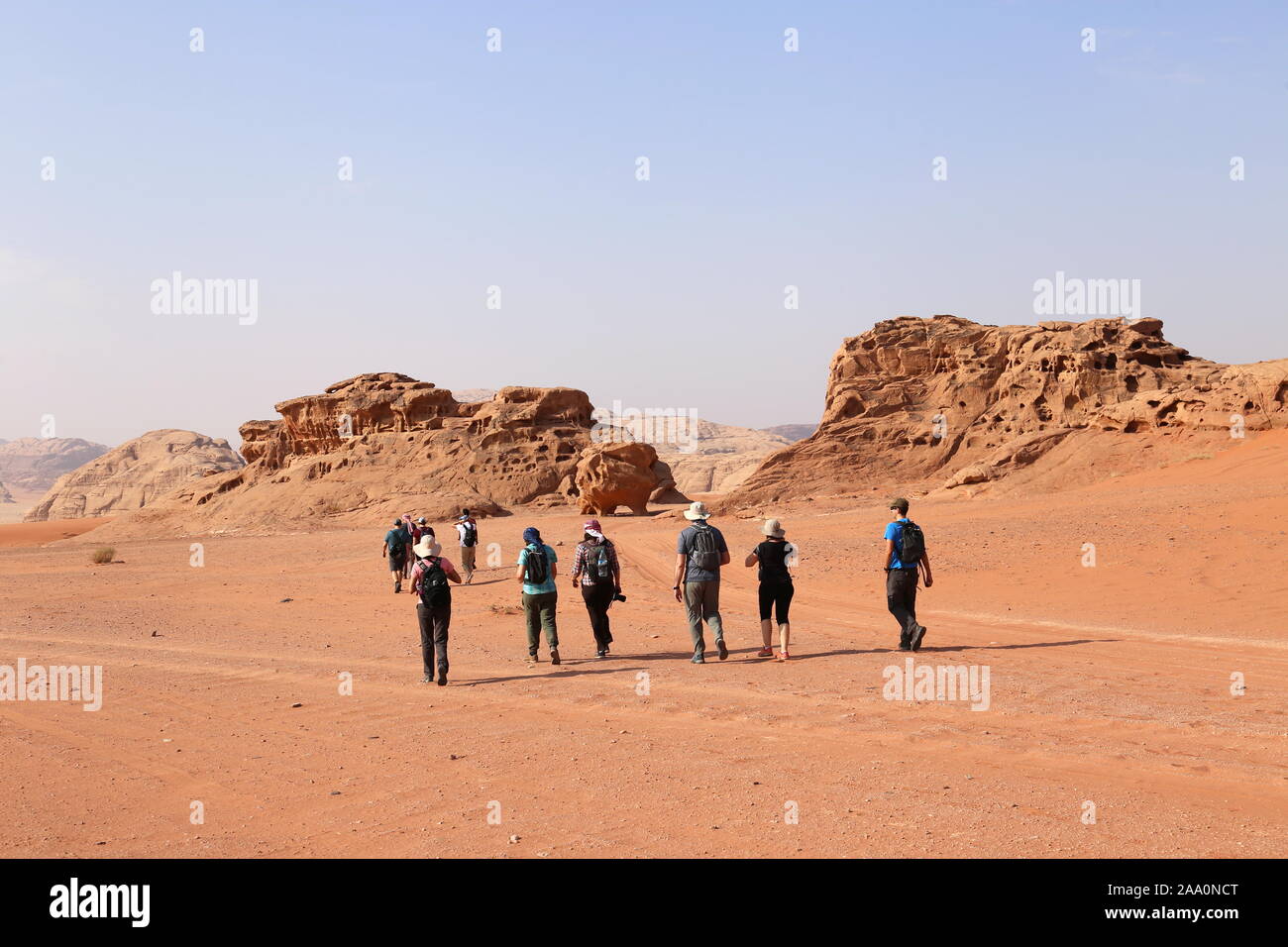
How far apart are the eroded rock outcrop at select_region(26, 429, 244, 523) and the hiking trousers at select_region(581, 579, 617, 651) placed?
78.9 meters

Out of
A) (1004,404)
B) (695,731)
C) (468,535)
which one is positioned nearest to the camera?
(695,731)

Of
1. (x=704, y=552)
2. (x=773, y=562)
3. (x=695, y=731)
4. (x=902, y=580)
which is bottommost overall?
(x=695, y=731)

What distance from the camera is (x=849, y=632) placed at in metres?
14.1

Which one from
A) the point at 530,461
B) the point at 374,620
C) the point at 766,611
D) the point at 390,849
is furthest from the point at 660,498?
the point at 390,849

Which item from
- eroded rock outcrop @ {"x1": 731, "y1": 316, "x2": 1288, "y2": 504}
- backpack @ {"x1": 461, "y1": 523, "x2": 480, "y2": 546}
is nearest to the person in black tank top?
backpack @ {"x1": 461, "y1": 523, "x2": 480, "y2": 546}

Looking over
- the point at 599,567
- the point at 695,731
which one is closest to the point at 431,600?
the point at 599,567

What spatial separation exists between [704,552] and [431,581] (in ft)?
10.0

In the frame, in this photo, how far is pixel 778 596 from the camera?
1175cm

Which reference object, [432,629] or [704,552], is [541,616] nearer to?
[432,629]

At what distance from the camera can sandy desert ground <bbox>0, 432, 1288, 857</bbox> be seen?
5695 millimetres

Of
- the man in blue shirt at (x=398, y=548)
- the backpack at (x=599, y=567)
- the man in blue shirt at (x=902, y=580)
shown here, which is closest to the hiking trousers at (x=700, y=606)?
the backpack at (x=599, y=567)

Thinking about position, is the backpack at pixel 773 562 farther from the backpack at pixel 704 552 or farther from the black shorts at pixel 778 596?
the backpack at pixel 704 552

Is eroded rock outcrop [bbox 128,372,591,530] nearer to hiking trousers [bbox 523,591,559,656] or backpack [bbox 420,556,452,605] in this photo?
hiking trousers [bbox 523,591,559,656]

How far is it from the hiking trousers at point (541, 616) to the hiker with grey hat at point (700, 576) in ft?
4.78
